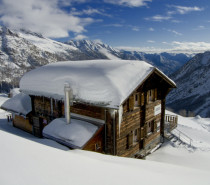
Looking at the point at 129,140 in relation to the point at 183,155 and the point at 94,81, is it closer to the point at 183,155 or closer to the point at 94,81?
the point at 94,81

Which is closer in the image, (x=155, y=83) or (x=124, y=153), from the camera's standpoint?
(x=124, y=153)

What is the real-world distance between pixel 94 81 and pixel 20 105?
326 inches

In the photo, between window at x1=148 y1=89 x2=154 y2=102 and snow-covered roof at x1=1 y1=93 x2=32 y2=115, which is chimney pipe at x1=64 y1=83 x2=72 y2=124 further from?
window at x1=148 y1=89 x2=154 y2=102

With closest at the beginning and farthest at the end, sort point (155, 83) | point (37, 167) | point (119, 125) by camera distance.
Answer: point (37, 167) < point (119, 125) < point (155, 83)

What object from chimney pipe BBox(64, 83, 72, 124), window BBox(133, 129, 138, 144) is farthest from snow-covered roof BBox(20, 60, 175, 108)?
window BBox(133, 129, 138, 144)

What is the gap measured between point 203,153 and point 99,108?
9750 mm

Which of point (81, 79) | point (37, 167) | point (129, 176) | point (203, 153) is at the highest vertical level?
point (81, 79)

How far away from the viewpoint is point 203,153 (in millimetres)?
14109

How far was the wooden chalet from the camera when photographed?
952cm

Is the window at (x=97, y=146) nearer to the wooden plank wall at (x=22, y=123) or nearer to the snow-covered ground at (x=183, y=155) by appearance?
A: the snow-covered ground at (x=183, y=155)

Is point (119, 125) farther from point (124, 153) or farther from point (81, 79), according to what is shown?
point (81, 79)

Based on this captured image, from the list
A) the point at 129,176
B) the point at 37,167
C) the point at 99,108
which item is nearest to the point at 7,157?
the point at 37,167

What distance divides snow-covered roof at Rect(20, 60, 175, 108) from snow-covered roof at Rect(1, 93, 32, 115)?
1830 millimetres

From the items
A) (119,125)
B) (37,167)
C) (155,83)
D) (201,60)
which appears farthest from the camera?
(201,60)
